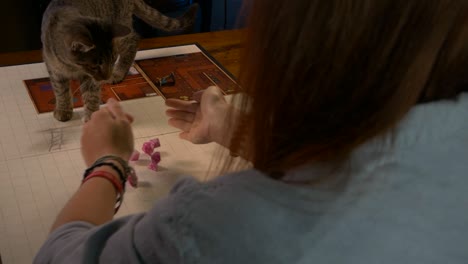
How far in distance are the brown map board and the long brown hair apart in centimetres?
88

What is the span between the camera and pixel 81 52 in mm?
1353

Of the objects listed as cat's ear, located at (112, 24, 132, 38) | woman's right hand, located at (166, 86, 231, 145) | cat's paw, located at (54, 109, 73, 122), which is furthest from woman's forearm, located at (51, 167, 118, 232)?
cat's ear, located at (112, 24, 132, 38)

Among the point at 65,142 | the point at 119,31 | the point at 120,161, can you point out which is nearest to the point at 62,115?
the point at 65,142

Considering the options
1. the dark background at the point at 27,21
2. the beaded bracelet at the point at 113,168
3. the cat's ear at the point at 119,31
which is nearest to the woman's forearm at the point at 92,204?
the beaded bracelet at the point at 113,168

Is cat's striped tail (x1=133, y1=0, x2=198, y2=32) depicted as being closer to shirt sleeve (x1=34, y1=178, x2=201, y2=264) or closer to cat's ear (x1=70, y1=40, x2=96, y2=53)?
cat's ear (x1=70, y1=40, x2=96, y2=53)

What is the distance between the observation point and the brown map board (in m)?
1.40

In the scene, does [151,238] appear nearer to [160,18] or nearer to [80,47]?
[80,47]

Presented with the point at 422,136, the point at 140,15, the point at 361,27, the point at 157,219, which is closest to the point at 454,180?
the point at 422,136

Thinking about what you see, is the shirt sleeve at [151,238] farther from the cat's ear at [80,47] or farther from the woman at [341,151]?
the cat's ear at [80,47]

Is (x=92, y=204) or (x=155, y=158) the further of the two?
(x=155, y=158)

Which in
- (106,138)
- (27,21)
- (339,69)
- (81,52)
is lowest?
(27,21)

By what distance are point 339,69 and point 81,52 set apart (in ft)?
3.48

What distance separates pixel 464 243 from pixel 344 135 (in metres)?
0.15

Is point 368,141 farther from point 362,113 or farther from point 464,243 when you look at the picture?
point 464,243
